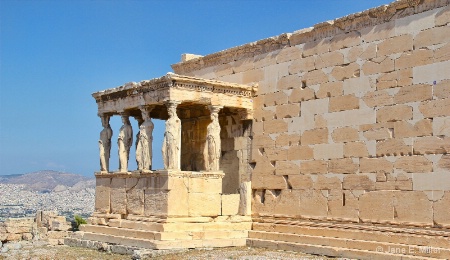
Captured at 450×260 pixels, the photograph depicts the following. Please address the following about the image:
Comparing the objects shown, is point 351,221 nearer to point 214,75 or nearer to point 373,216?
A: point 373,216

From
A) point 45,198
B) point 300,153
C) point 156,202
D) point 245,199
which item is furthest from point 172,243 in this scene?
point 45,198

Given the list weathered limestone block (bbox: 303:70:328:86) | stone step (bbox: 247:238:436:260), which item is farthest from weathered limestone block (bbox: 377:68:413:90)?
stone step (bbox: 247:238:436:260)

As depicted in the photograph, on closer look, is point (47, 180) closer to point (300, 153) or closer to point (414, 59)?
point (300, 153)

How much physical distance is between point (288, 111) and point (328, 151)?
1480 mm

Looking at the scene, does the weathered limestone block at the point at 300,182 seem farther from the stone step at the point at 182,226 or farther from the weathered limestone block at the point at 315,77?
the weathered limestone block at the point at 315,77

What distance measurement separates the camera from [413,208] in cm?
1188

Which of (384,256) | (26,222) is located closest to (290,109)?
(384,256)

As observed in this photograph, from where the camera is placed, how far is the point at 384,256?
38.3 ft

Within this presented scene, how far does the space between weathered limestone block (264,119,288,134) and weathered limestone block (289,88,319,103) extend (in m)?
0.51

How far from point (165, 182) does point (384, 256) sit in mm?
4829

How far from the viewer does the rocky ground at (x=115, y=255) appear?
12.7m

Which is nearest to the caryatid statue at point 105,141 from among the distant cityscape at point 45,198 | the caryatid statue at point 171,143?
the caryatid statue at point 171,143

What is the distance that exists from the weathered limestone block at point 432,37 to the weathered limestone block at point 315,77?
89.1 inches

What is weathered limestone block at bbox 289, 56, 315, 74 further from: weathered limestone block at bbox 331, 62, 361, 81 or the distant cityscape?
the distant cityscape
